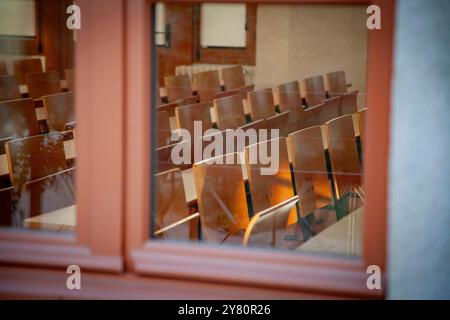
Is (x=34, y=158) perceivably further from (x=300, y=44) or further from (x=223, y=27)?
(x=223, y=27)

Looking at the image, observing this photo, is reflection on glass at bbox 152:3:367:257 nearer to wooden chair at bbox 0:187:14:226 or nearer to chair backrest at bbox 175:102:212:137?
chair backrest at bbox 175:102:212:137

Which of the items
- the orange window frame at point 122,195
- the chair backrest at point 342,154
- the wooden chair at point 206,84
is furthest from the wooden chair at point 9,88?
the orange window frame at point 122,195

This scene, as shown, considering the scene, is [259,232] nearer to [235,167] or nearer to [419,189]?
[235,167]

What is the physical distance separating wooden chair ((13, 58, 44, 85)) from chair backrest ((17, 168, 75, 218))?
5209 mm

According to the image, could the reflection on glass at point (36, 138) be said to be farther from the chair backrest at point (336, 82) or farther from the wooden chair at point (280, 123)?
the chair backrest at point (336, 82)

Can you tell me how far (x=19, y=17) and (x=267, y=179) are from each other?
7588mm

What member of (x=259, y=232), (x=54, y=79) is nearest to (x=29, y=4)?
→ (x=54, y=79)

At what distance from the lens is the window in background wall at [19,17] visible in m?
10.1

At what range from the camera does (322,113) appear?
21.3 ft

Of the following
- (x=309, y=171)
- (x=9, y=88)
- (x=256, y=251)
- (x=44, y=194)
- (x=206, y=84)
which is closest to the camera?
(x=256, y=251)

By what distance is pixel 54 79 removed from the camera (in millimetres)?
7477

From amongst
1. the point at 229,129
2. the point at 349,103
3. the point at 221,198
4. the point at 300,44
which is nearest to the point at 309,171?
the point at 221,198

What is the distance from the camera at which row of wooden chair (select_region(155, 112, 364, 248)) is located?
2.85 m

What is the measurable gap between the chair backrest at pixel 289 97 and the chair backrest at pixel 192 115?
1.48 m
